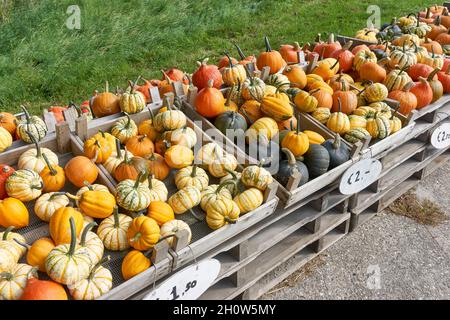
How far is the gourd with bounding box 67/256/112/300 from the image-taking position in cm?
208

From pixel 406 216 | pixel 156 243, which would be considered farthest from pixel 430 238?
pixel 156 243

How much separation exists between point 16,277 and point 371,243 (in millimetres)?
2982

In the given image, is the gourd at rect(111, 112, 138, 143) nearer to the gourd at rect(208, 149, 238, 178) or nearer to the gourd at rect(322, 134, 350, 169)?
the gourd at rect(208, 149, 238, 178)

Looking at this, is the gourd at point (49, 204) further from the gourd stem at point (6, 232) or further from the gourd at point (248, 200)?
the gourd at point (248, 200)

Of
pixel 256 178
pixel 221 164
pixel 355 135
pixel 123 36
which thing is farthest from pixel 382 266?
pixel 123 36

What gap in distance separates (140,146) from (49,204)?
2.49 feet

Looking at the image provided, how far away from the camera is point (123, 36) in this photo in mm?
7441

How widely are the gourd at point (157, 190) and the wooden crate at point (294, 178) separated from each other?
0.62m

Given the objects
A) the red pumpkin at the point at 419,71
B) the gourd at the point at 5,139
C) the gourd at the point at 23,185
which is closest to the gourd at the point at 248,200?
the gourd at the point at 23,185

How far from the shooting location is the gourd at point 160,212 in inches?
97.5

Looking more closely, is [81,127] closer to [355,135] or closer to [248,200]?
[248,200]

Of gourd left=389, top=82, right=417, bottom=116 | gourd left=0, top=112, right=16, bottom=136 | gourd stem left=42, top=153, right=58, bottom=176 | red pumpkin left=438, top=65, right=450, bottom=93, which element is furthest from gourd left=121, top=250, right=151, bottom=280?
red pumpkin left=438, top=65, right=450, bottom=93

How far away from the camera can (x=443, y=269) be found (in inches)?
149
